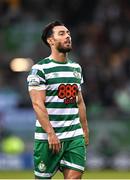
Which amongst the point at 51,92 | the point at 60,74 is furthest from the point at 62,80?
the point at 51,92

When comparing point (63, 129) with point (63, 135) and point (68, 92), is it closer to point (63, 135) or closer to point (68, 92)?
point (63, 135)

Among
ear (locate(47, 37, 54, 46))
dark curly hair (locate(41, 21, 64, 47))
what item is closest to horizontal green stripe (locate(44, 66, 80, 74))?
ear (locate(47, 37, 54, 46))

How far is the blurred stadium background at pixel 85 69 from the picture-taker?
806 inches

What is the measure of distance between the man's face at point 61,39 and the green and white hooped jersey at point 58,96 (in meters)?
0.18

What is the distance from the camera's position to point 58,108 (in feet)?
32.6

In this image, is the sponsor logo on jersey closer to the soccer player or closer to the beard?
the soccer player

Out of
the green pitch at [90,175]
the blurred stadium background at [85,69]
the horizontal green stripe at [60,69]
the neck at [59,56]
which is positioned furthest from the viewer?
the blurred stadium background at [85,69]

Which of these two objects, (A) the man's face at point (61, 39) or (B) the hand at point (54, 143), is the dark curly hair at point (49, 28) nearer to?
(A) the man's face at point (61, 39)

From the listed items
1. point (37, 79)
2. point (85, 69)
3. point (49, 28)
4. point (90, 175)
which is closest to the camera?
point (37, 79)

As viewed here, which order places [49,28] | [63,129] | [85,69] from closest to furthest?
1. [63,129]
2. [49,28]
3. [85,69]

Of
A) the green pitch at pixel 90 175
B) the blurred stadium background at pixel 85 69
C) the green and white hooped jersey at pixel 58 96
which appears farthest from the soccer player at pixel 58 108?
the blurred stadium background at pixel 85 69

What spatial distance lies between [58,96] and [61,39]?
0.63 metres

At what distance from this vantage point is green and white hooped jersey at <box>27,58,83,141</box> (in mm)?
9898

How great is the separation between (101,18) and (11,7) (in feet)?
8.09
